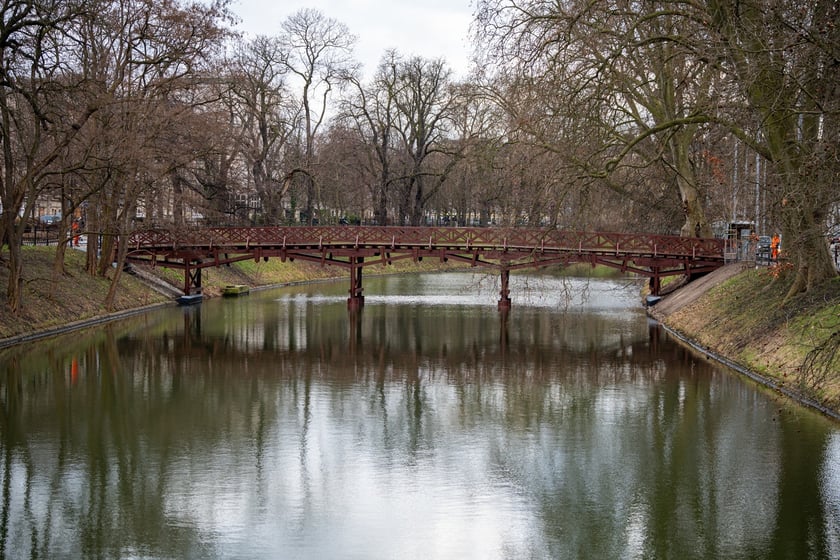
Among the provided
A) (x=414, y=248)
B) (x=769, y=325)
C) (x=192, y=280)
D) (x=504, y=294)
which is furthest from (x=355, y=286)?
(x=769, y=325)

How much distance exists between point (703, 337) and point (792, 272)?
3850mm

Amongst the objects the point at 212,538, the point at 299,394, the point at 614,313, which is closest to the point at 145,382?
the point at 299,394

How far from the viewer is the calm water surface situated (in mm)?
12523

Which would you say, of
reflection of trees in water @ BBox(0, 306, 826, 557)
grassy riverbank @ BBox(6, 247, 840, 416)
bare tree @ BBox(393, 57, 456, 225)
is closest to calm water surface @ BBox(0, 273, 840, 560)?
reflection of trees in water @ BBox(0, 306, 826, 557)

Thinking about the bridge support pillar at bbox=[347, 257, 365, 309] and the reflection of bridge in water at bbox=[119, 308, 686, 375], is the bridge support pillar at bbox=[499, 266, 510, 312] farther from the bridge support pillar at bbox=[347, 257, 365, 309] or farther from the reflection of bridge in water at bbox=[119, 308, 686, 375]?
the bridge support pillar at bbox=[347, 257, 365, 309]

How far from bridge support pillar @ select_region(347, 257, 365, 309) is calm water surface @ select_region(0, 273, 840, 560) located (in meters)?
12.7

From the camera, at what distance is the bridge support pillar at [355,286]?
1736 inches

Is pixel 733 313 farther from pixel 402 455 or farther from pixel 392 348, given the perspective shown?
pixel 402 455

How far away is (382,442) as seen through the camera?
17812 millimetres

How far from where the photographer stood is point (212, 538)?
1233 centimetres

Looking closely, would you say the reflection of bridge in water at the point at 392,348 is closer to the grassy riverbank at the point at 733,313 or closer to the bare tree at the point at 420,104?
the grassy riverbank at the point at 733,313

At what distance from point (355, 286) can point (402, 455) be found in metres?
28.5

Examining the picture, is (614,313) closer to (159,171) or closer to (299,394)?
(159,171)

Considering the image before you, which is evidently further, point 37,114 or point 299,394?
point 37,114
